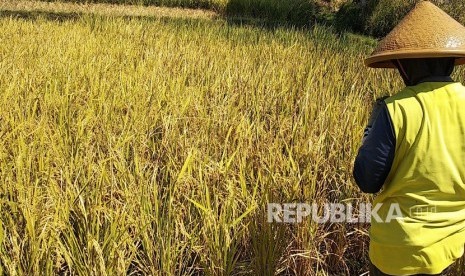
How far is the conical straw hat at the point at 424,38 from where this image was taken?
92 cm

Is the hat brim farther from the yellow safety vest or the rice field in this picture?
the rice field

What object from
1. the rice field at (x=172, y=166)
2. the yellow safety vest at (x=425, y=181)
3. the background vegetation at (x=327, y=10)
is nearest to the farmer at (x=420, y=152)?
the yellow safety vest at (x=425, y=181)

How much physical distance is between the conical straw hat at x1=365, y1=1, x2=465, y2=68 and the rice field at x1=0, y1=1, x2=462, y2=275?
2.10ft

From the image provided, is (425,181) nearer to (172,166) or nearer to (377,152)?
(377,152)

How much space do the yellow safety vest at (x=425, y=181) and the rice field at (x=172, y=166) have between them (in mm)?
461

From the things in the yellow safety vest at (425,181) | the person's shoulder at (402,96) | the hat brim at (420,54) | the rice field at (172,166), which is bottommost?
the rice field at (172,166)

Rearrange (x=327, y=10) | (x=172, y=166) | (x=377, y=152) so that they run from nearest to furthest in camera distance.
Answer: (x=377, y=152) < (x=172, y=166) < (x=327, y=10)

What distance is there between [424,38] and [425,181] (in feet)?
0.99

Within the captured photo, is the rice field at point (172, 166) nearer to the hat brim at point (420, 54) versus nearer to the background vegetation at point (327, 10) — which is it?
the hat brim at point (420, 54)

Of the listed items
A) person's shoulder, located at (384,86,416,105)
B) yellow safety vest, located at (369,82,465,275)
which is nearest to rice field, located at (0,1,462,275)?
yellow safety vest, located at (369,82,465,275)

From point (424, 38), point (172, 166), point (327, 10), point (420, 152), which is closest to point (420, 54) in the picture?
point (424, 38)

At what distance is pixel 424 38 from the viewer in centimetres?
94

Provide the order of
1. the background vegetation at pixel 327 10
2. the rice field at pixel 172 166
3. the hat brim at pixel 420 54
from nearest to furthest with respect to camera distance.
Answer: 1. the hat brim at pixel 420 54
2. the rice field at pixel 172 166
3. the background vegetation at pixel 327 10

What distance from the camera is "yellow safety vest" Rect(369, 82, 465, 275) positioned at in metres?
0.91
